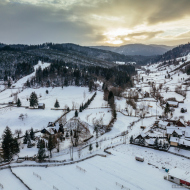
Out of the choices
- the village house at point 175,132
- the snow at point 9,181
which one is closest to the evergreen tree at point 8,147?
the snow at point 9,181

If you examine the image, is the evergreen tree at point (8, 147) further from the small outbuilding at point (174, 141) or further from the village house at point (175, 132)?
the village house at point (175, 132)

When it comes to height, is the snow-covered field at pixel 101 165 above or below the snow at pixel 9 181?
above

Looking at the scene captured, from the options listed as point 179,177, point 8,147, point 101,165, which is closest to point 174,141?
point 179,177

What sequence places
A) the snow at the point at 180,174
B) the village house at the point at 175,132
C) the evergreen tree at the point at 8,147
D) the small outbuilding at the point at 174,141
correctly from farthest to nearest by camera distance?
the village house at the point at 175,132 → the small outbuilding at the point at 174,141 → the evergreen tree at the point at 8,147 → the snow at the point at 180,174

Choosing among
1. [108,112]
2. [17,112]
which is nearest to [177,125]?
[108,112]

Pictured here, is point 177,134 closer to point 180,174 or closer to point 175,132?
point 175,132

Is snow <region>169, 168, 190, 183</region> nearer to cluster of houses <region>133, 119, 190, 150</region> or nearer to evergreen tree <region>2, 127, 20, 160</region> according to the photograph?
cluster of houses <region>133, 119, 190, 150</region>

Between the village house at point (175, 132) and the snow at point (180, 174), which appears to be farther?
the village house at point (175, 132)

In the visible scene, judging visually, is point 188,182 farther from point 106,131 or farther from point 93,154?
point 106,131

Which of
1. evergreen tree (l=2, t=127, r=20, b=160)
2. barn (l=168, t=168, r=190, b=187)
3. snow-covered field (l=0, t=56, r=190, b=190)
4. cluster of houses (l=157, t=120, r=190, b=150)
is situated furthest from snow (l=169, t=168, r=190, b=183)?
evergreen tree (l=2, t=127, r=20, b=160)
